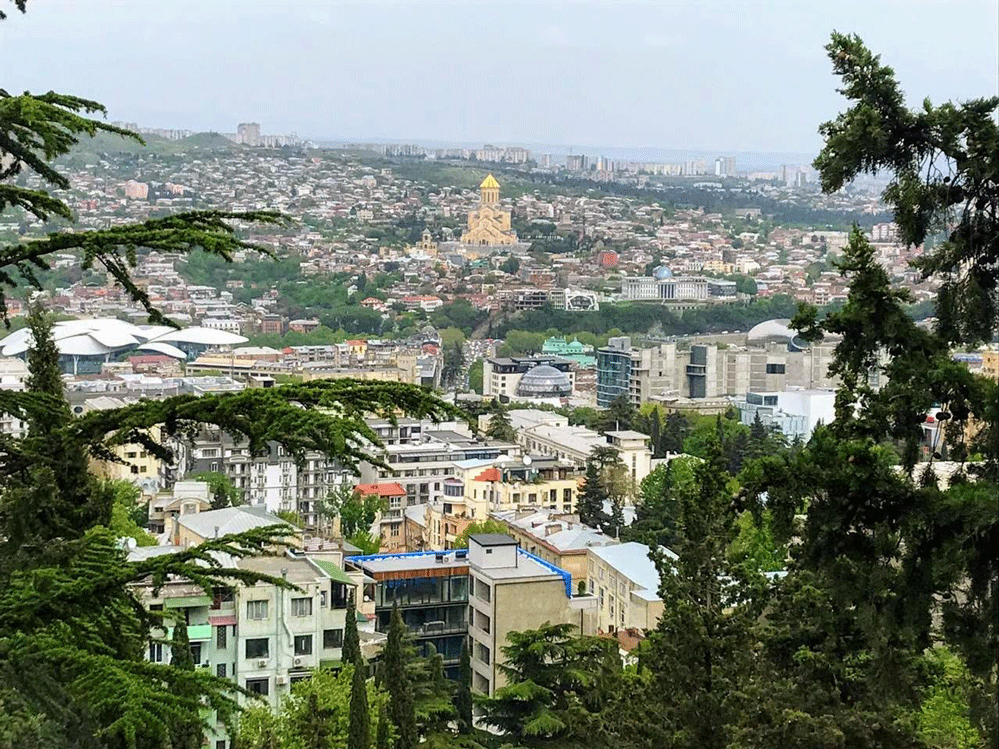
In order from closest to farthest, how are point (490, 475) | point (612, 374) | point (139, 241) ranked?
point (139, 241)
point (490, 475)
point (612, 374)

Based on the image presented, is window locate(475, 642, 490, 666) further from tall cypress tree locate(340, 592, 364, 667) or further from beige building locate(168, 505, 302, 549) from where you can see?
tall cypress tree locate(340, 592, 364, 667)

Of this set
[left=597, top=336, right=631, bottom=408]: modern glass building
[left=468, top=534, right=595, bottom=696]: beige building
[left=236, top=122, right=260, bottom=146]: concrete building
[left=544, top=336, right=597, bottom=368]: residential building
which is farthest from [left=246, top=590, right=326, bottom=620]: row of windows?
[left=236, top=122, right=260, bottom=146]: concrete building

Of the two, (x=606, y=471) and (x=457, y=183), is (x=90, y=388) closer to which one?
(x=606, y=471)

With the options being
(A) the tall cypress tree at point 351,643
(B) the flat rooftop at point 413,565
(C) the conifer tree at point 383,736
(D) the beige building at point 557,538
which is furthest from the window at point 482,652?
(C) the conifer tree at point 383,736

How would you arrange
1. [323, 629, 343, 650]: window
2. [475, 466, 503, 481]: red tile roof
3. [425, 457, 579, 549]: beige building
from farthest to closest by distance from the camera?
[475, 466, 503, 481]: red tile roof → [425, 457, 579, 549]: beige building → [323, 629, 343, 650]: window

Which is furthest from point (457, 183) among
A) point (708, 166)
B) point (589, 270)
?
point (708, 166)

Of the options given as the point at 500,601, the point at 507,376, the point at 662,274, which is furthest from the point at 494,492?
the point at 662,274

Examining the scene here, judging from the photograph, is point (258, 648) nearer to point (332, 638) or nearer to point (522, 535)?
point (332, 638)
